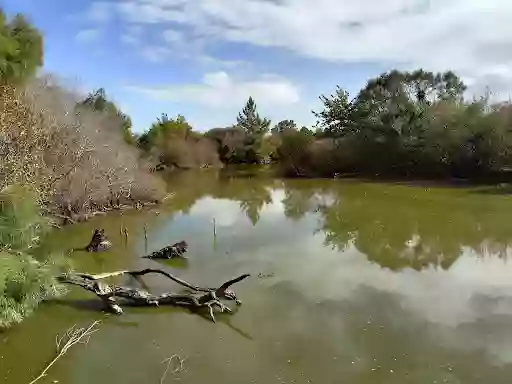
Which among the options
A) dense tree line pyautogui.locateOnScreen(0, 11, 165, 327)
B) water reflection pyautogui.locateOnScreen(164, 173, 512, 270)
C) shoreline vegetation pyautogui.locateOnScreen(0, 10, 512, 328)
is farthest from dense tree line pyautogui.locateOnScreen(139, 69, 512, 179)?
dense tree line pyautogui.locateOnScreen(0, 11, 165, 327)

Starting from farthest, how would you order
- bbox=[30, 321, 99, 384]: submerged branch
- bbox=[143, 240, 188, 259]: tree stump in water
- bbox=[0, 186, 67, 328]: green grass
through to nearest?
bbox=[143, 240, 188, 259]: tree stump in water, bbox=[0, 186, 67, 328]: green grass, bbox=[30, 321, 99, 384]: submerged branch

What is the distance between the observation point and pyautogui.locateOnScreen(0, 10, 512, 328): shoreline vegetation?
28.4ft

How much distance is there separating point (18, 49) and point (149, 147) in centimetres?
3595

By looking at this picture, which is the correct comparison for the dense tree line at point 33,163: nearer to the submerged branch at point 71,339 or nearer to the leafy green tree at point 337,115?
the submerged branch at point 71,339

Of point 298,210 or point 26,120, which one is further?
point 298,210

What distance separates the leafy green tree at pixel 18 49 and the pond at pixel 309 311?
334 centimetres

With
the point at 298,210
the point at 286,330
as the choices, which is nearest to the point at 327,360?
the point at 286,330

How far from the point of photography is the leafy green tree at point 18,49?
8648 millimetres

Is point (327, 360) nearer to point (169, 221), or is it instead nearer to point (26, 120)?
point (26, 120)

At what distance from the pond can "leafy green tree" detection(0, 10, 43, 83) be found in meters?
3.34

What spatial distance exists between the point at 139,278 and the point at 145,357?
4238 mm

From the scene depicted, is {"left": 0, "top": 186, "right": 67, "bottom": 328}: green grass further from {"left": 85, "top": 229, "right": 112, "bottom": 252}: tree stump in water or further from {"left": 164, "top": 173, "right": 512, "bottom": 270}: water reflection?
{"left": 164, "top": 173, "right": 512, "bottom": 270}: water reflection

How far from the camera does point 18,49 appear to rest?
9.02 m

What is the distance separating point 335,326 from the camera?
28.6ft
